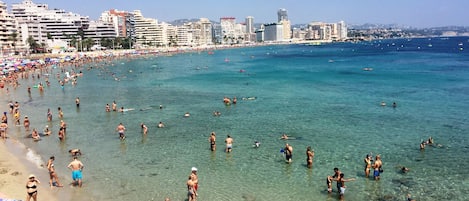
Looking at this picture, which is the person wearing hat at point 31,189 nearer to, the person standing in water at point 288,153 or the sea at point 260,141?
the sea at point 260,141

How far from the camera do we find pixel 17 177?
17.9 m

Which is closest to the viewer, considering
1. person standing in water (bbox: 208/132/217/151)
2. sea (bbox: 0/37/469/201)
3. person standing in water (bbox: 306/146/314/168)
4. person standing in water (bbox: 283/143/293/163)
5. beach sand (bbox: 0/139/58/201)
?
beach sand (bbox: 0/139/58/201)

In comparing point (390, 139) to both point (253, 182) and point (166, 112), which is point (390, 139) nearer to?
point (253, 182)

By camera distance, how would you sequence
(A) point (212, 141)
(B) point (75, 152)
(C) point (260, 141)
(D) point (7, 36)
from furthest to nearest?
(D) point (7, 36)
(C) point (260, 141)
(A) point (212, 141)
(B) point (75, 152)

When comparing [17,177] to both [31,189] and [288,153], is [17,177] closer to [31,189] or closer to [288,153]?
[31,189]

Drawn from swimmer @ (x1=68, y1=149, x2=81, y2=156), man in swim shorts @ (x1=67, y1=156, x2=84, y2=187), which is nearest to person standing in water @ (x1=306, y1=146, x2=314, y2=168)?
man in swim shorts @ (x1=67, y1=156, x2=84, y2=187)

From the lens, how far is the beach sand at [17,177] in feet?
52.2

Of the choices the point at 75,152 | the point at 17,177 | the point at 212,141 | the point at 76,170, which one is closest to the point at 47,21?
the point at 75,152

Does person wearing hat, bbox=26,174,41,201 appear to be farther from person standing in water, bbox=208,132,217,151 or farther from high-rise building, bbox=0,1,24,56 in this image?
high-rise building, bbox=0,1,24,56

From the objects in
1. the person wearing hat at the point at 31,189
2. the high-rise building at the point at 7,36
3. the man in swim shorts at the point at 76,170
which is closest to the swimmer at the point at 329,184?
the man in swim shorts at the point at 76,170

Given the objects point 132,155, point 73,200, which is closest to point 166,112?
point 132,155

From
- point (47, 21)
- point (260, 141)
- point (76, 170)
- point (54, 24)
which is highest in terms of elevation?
point (47, 21)

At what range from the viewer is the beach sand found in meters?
15.9

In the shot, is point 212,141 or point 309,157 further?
point 212,141
